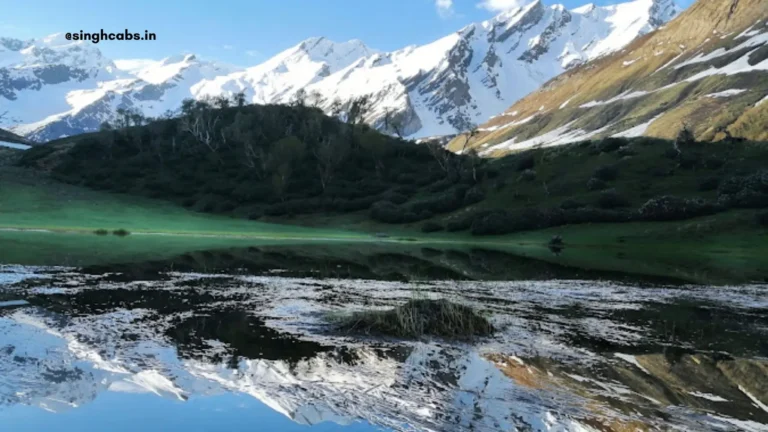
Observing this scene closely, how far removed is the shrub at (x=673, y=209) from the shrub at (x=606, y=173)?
14.0 m

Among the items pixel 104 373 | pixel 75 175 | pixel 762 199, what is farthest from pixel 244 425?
pixel 75 175

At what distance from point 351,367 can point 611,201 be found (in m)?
59.3

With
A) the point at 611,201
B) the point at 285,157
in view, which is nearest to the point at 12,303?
the point at 611,201

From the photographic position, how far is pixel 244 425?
846 centimetres

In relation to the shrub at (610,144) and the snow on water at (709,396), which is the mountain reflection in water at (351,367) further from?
the shrub at (610,144)

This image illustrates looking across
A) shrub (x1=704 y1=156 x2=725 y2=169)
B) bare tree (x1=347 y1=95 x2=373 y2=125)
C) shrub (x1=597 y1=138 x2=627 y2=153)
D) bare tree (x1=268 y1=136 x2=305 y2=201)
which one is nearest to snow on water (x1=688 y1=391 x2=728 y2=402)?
shrub (x1=704 y1=156 x2=725 y2=169)

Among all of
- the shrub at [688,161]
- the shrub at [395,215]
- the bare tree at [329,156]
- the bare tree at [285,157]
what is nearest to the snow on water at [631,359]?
the shrub at [395,215]

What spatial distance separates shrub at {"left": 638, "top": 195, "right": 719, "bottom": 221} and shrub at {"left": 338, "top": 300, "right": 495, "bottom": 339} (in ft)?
162

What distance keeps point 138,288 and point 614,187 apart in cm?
6109

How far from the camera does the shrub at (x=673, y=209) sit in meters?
58.3

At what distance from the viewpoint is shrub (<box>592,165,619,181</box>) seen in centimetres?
7456

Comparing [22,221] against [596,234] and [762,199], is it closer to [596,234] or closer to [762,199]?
[596,234]

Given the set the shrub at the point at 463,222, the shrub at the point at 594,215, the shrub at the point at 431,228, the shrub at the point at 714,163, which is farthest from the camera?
the shrub at the point at 714,163

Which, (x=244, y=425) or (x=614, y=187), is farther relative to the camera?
(x=614, y=187)
